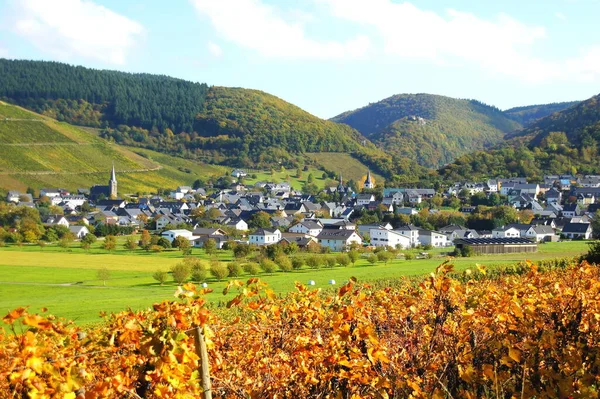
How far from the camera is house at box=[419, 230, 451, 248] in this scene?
264 feet

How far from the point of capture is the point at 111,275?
52219 mm

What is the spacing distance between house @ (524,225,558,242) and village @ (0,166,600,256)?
0.13m

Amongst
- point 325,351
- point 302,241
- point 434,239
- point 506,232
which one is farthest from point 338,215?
point 325,351

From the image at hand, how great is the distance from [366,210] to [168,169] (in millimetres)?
76979

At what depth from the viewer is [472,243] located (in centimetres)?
6469

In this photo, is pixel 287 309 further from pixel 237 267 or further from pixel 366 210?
pixel 366 210

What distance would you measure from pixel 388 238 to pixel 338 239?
7065 millimetres

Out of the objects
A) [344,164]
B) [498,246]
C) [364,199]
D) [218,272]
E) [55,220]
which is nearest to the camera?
[218,272]

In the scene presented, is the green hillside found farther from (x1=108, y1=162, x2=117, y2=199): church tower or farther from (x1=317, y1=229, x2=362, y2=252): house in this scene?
(x1=317, y1=229, x2=362, y2=252): house

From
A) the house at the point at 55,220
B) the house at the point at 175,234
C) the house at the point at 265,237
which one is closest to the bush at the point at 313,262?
the house at the point at 265,237

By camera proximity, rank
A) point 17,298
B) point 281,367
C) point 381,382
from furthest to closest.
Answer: point 17,298, point 281,367, point 381,382

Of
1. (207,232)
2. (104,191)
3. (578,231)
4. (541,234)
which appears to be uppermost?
(104,191)

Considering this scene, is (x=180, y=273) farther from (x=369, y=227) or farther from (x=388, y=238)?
(x=369, y=227)

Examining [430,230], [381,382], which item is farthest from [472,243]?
[381,382]
